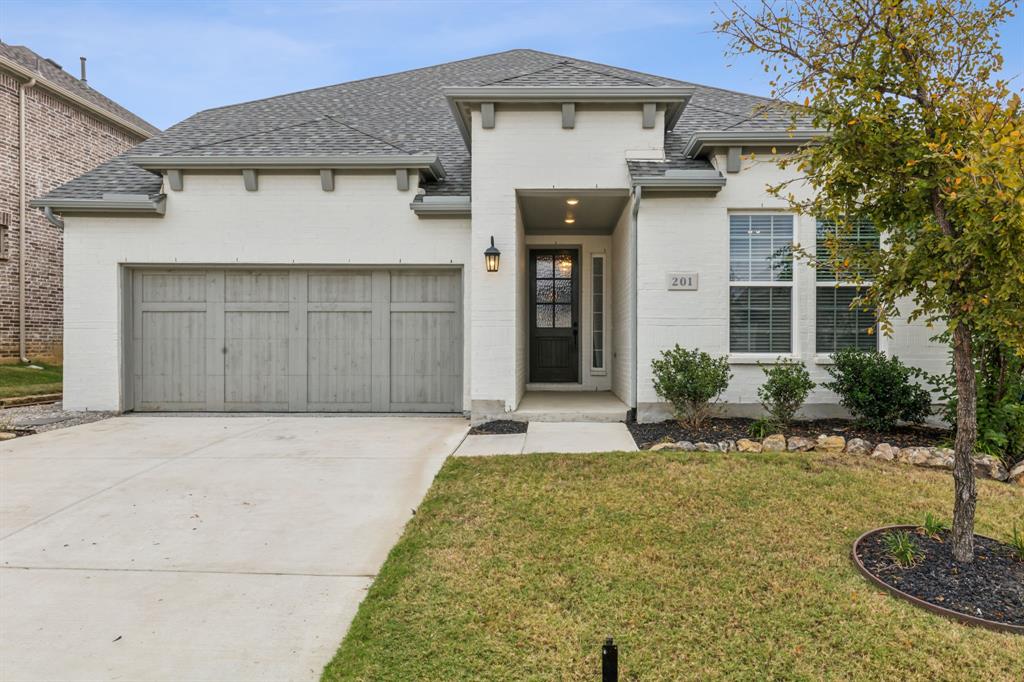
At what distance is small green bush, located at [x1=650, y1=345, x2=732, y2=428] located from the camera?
20.1ft

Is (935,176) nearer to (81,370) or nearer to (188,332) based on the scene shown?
(188,332)

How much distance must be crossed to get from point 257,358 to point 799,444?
7.38 metres

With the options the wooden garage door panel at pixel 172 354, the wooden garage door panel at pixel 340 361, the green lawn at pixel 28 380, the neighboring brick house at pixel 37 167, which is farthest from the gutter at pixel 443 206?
the neighboring brick house at pixel 37 167

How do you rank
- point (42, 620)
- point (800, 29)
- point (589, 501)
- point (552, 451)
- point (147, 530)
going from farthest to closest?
point (552, 451)
point (589, 501)
point (147, 530)
point (800, 29)
point (42, 620)

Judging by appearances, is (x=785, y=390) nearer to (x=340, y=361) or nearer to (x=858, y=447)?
(x=858, y=447)

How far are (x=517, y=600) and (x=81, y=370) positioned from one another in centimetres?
836

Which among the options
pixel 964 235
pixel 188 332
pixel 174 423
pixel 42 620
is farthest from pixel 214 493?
pixel 964 235

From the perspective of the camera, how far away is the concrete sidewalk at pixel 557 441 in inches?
217

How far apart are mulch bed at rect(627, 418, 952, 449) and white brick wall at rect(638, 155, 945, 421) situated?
28cm

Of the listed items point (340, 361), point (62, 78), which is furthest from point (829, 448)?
point (62, 78)

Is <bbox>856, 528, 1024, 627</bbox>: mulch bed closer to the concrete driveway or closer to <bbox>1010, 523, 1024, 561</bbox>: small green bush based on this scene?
<bbox>1010, 523, 1024, 561</bbox>: small green bush

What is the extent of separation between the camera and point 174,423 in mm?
7289

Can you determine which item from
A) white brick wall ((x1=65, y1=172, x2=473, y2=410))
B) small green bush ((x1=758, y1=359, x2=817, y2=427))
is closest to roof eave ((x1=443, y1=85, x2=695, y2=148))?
white brick wall ((x1=65, y1=172, x2=473, y2=410))

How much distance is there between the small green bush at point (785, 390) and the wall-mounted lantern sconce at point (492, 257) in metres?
3.61
